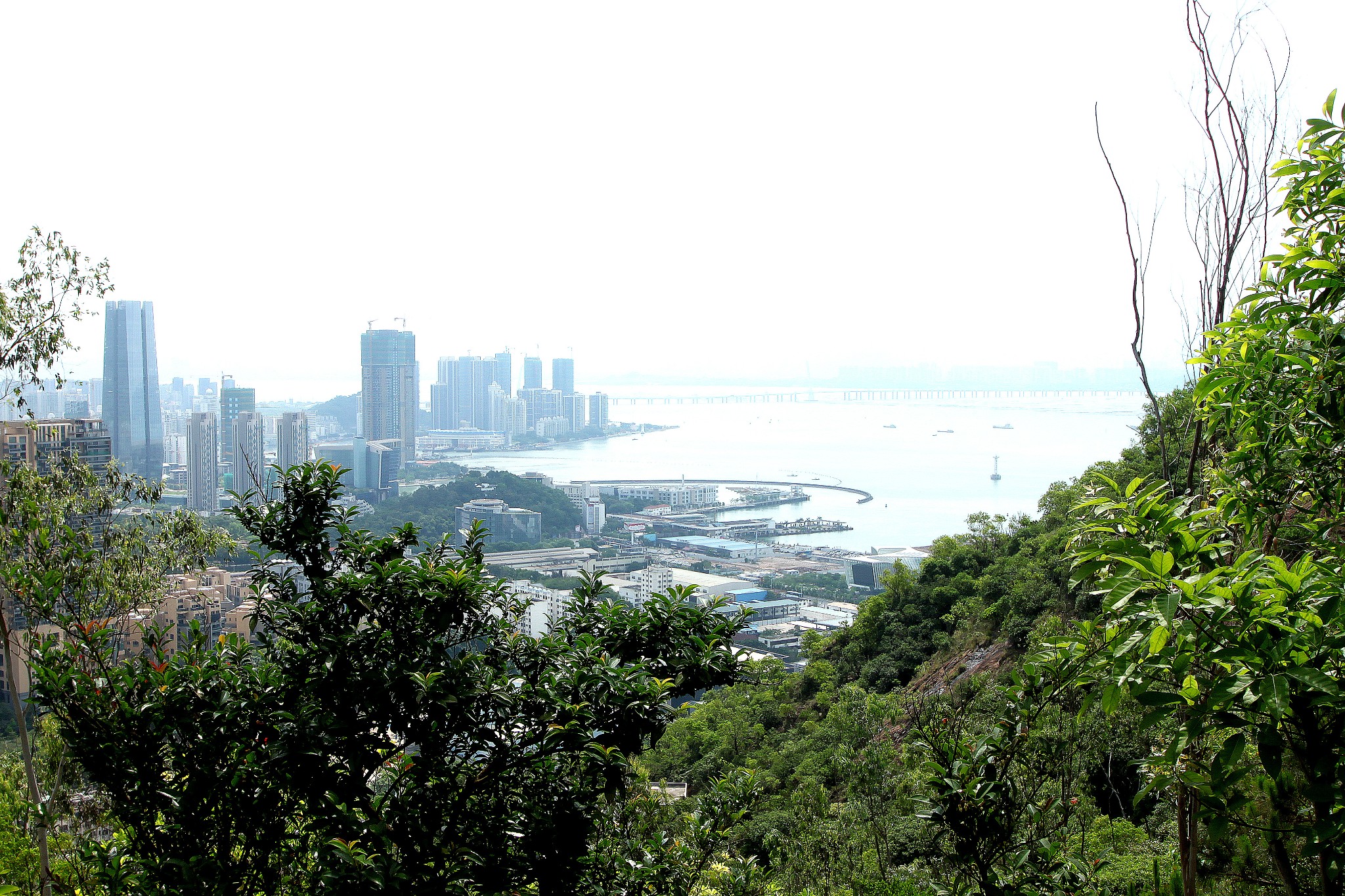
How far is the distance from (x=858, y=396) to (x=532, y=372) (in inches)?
721

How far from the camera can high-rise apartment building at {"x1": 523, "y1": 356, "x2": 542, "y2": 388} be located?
4328 centimetres

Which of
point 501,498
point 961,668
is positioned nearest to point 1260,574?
point 961,668

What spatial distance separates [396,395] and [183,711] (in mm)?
30351

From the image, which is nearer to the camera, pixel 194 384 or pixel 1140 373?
pixel 1140 373

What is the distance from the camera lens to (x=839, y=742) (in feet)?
18.9

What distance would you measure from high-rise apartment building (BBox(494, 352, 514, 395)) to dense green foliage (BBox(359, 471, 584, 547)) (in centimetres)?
1567

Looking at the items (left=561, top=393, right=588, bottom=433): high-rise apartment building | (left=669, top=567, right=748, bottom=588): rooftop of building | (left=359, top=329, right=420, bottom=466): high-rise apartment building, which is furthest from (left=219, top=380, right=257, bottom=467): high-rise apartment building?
(left=561, top=393, right=588, bottom=433): high-rise apartment building

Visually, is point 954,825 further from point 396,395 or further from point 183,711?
point 396,395

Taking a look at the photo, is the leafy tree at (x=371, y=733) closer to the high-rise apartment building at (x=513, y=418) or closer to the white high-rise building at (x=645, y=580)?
the white high-rise building at (x=645, y=580)

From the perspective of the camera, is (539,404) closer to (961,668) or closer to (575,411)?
(575,411)

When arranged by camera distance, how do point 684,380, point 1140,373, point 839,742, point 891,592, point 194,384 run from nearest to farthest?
point 1140,373, point 839,742, point 891,592, point 194,384, point 684,380

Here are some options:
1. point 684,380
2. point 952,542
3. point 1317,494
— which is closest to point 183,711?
point 1317,494

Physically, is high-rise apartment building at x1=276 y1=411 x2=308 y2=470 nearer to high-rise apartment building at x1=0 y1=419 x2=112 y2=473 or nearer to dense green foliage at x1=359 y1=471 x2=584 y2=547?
dense green foliage at x1=359 y1=471 x2=584 y2=547

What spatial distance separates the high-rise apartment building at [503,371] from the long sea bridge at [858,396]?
8.43m
